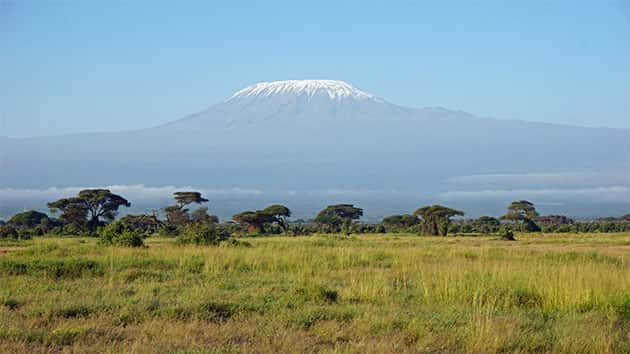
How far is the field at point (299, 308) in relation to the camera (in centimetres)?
639

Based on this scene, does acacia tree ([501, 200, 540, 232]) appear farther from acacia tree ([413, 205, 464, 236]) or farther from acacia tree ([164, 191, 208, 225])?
acacia tree ([164, 191, 208, 225])

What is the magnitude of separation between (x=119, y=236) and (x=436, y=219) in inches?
1114

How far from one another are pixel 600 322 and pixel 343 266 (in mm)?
6378

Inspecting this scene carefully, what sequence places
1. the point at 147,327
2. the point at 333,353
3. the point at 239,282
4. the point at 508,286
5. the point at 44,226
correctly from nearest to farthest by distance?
the point at 333,353 < the point at 147,327 < the point at 508,286 < the point at 239,282 < the point at 44,226

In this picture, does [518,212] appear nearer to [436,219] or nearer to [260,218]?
[436,219]

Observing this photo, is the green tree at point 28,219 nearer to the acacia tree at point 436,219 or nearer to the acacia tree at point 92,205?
the acacia tree at point 92,205

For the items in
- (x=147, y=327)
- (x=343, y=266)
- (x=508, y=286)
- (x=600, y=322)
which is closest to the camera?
(x=147, y=327)

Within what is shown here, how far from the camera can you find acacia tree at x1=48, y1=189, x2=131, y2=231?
130 ft

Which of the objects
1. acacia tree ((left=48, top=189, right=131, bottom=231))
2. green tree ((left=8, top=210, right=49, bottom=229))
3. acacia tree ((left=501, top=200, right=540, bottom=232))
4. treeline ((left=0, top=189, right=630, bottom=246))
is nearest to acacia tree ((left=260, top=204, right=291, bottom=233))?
treeline ((left=0, top=189, right=630, bottom=246))

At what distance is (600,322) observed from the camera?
7617mm

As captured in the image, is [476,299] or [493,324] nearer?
[493,324]

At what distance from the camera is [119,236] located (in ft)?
60.2

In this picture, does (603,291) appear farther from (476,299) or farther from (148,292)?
(148,292)

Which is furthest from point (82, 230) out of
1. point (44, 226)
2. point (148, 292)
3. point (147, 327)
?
point (147, 327)
